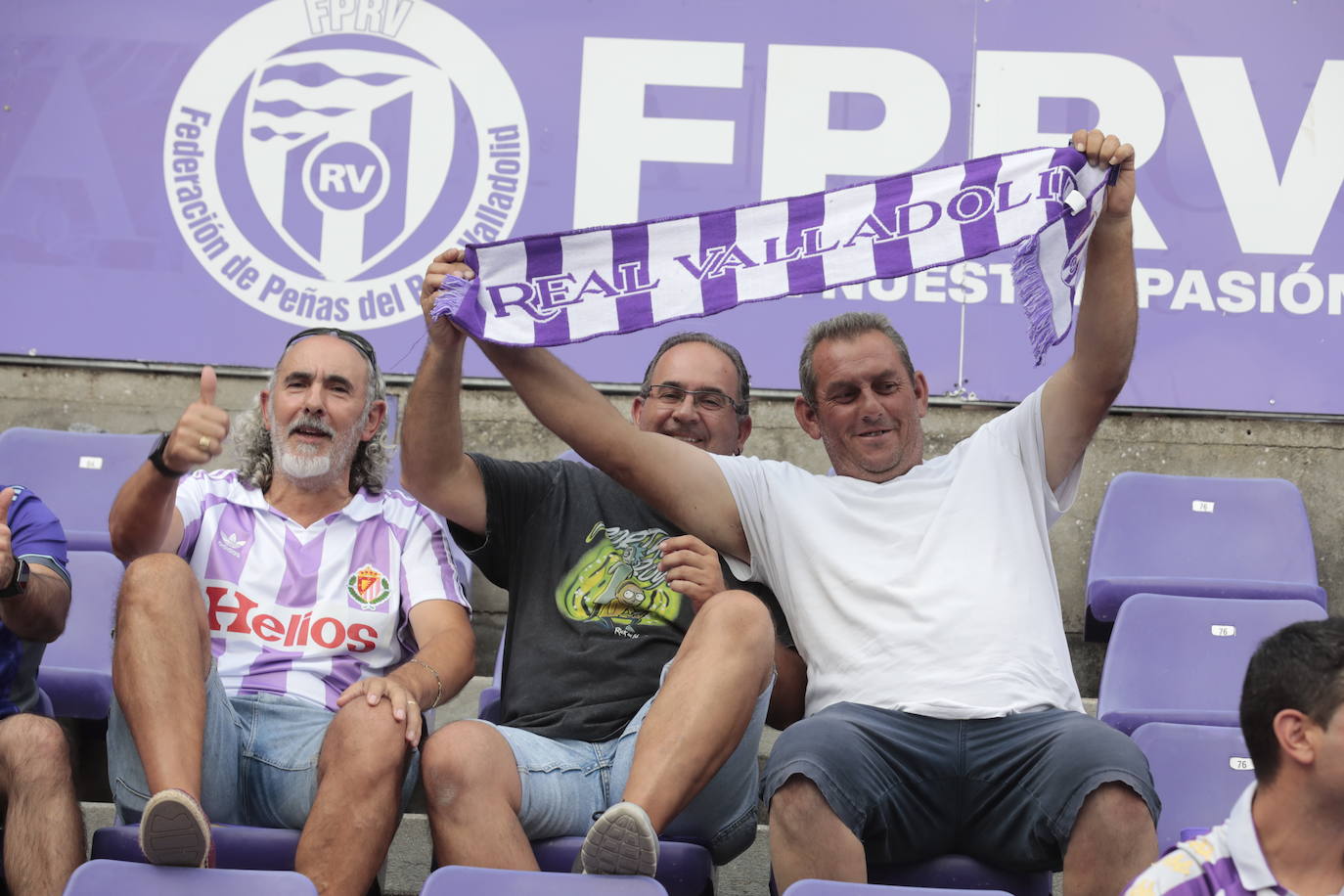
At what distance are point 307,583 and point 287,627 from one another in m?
0.09


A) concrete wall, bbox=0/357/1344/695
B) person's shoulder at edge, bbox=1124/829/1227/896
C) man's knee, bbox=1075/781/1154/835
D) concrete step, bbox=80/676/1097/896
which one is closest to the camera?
person's shoulder at edge, bbox=1124/829/1227/896

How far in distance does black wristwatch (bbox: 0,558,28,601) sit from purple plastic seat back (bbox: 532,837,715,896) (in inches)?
38.9

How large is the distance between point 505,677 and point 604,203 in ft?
6.28

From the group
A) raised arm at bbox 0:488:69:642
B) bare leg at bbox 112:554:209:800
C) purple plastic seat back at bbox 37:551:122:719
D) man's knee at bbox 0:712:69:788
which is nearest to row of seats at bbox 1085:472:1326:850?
bare leg at bbox 112:554:209:800

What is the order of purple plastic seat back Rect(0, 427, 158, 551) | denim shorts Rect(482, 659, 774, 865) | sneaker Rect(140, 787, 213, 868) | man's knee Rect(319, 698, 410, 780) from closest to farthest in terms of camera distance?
sneaker Rect(140, 787, 213, 868) → man's knee Rect(319, 698, 410, 780) → denim shorts Rect(482, 659, 774, 865) → purple plastic seat back Rect(0, 427, 158, 551)

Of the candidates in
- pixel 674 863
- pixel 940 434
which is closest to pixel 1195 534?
pixel 940 434

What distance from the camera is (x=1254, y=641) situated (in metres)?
3.24

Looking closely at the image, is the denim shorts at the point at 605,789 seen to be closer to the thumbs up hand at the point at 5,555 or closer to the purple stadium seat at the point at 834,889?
the purple stadium seat at the point at 834,889

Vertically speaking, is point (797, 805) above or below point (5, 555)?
below

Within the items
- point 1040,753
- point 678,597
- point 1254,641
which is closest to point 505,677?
point 678,597

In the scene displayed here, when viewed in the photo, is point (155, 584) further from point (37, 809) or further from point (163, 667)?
point (37, 809)

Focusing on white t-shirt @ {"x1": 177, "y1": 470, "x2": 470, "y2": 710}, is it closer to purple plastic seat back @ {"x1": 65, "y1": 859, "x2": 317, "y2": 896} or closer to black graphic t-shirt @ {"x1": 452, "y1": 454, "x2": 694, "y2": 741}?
black graphic t-shirt @ {"x1": 452, "y1": 454, "x2": 694, "y2": 741}

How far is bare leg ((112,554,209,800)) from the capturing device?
2.23 m

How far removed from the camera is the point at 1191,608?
130 inches
